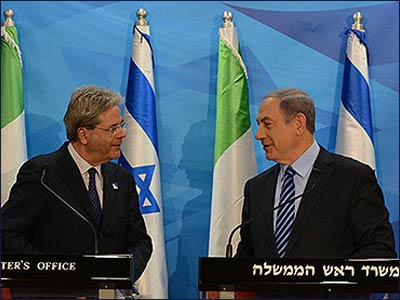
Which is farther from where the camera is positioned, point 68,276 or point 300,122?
point 300,122

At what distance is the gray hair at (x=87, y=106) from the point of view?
4.77m

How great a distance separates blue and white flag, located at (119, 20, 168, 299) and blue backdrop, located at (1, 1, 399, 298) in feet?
0.37

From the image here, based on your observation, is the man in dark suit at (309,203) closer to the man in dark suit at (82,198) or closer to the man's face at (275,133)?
the man's face at (275,133)

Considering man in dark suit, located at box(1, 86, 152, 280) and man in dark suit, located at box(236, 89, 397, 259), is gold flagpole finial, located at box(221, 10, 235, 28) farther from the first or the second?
man in dark suit, located at box(1, 86, 152, 280)

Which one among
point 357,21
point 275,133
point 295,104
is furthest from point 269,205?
point 357,21

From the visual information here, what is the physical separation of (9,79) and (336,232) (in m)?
2.16

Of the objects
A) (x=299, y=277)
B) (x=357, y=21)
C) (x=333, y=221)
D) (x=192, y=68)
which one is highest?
(x=357, y=21)

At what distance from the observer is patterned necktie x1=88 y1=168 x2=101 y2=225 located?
4604mm

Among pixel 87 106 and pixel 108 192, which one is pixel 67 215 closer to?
pixel 108 192

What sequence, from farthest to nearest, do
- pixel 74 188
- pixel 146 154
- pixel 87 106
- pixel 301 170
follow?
pixel 146 154, pixel 87 106, pixel 74 188, pixel 301 170

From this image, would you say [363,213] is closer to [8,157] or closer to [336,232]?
[336,232]

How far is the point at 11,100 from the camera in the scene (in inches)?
203

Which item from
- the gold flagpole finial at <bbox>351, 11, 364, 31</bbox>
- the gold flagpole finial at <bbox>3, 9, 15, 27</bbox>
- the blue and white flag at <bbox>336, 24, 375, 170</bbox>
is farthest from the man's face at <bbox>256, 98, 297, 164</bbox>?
the gold flagpole finial at <bbox>3, 9, 15, 27</bbox>

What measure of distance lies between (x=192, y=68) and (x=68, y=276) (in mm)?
2364
